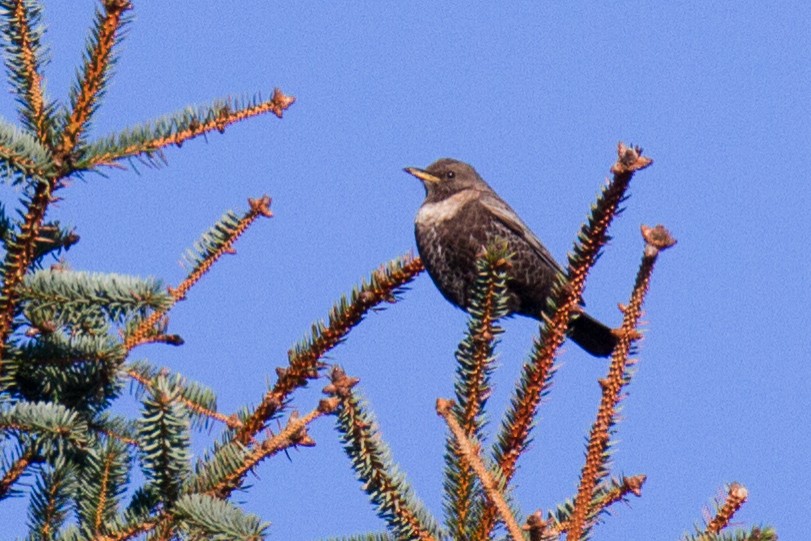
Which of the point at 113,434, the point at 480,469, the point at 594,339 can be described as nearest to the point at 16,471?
the point at 113,434

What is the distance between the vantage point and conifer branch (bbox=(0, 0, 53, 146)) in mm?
2438

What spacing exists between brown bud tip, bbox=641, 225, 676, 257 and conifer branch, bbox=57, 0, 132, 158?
3.82ft

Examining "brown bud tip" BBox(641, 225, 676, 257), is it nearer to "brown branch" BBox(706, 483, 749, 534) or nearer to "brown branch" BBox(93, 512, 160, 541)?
"brown branch" BBox(706, 483, 749, 534)

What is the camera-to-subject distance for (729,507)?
6.19 ft

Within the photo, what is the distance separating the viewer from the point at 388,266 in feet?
8.94

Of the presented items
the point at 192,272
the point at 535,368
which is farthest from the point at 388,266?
the point at 535,368

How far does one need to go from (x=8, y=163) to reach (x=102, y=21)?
342 mm

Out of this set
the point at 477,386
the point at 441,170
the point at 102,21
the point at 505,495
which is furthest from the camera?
the point at 441,170

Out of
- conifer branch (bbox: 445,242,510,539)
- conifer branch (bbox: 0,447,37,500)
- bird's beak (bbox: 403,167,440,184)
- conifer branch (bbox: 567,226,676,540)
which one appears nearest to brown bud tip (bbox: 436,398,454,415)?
conifer branch (bbox: 445,242,510,539)

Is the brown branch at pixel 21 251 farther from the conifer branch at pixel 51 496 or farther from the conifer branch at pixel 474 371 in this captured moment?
the conifer branch at pixel 474 371

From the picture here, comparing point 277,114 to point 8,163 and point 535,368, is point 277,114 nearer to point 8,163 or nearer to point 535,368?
point 8,163

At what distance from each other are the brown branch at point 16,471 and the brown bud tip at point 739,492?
1.39m

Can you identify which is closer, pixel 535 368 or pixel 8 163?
pixel 535 368

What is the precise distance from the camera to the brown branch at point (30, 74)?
95.8 inches
